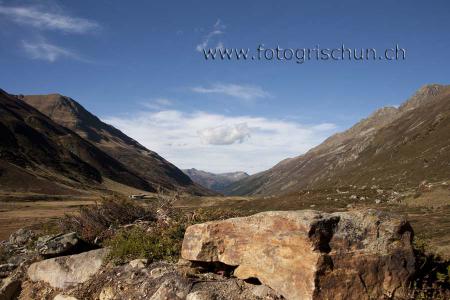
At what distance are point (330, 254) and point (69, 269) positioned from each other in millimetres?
6935

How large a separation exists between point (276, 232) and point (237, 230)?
3.44 ft

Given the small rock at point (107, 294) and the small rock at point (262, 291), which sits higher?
the small rock at point (262, 291)

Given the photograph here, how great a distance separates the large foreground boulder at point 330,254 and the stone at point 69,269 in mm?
4296

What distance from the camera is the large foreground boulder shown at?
25.2ft

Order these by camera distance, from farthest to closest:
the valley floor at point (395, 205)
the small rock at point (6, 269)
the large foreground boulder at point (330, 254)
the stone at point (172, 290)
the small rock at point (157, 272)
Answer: the valley floor at point (395, 205) < the small rock at point (6, 269) < the small rock at point (157, 272) < the stone at point (172, 290) < the large foreground boulder at point (330, 254)

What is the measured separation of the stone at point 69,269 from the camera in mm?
11070

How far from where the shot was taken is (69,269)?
37.2ft

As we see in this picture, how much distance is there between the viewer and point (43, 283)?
11.7m

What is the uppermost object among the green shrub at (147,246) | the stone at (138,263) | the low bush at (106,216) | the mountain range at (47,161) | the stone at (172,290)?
the mountain range at (47,161)

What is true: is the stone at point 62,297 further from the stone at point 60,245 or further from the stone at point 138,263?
the stone at point 60,245

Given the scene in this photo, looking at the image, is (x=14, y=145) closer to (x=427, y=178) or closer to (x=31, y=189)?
(x=31, y=189)

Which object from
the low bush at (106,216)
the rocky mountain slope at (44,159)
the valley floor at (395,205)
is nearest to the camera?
the low bush at (106,216)

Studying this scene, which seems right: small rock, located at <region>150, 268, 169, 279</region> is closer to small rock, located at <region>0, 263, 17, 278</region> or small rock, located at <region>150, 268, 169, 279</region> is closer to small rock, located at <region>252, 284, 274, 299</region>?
small rock, located at <region>252, 284, 274, 299</region>

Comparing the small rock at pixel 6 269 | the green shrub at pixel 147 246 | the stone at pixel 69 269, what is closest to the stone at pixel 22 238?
the small rock at pixel 6 269
